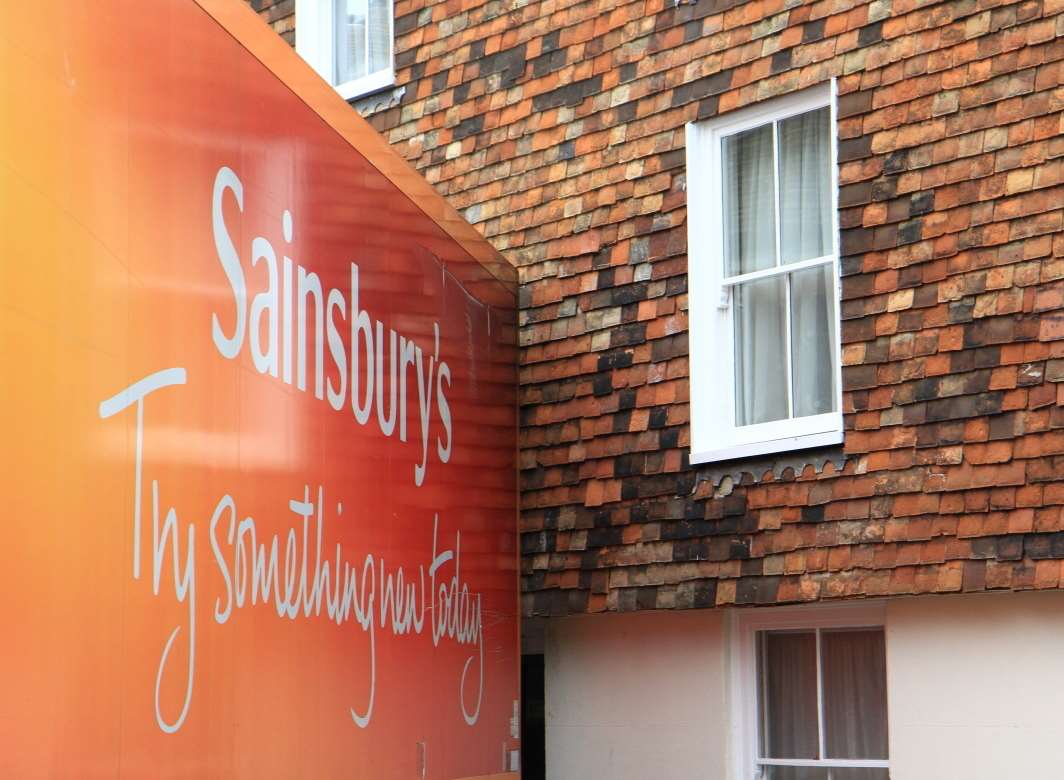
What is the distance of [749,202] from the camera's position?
767 cm

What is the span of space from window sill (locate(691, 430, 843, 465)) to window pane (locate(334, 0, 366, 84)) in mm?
3872

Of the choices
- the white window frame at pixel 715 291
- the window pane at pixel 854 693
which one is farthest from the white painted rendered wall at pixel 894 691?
the white window frame at pixel 715 291

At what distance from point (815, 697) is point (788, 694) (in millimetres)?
161

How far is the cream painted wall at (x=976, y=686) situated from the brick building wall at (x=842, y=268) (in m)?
0.19

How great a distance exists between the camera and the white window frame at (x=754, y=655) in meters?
7.21

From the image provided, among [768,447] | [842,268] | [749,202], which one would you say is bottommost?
[768,447]

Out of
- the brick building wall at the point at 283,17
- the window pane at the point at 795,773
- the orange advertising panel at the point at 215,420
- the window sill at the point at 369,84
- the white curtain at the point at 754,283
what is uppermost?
the brick building wall at the point at 283,17

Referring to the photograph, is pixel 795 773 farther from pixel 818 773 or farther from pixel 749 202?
pixel 749 202

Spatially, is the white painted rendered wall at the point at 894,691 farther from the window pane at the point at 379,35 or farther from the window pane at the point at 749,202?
the window pane at the point at 379,35

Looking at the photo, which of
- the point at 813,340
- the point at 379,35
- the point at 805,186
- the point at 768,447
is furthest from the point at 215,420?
the point at 379,35

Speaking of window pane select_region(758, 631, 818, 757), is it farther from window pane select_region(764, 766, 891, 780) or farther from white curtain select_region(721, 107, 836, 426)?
white curtain select_region(721, 107, 836, 426)

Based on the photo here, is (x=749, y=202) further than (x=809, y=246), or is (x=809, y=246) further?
(x=749, y=202)

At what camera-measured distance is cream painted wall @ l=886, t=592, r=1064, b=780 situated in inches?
247

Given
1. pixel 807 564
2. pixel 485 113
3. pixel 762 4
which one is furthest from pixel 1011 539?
pixel 485 113
